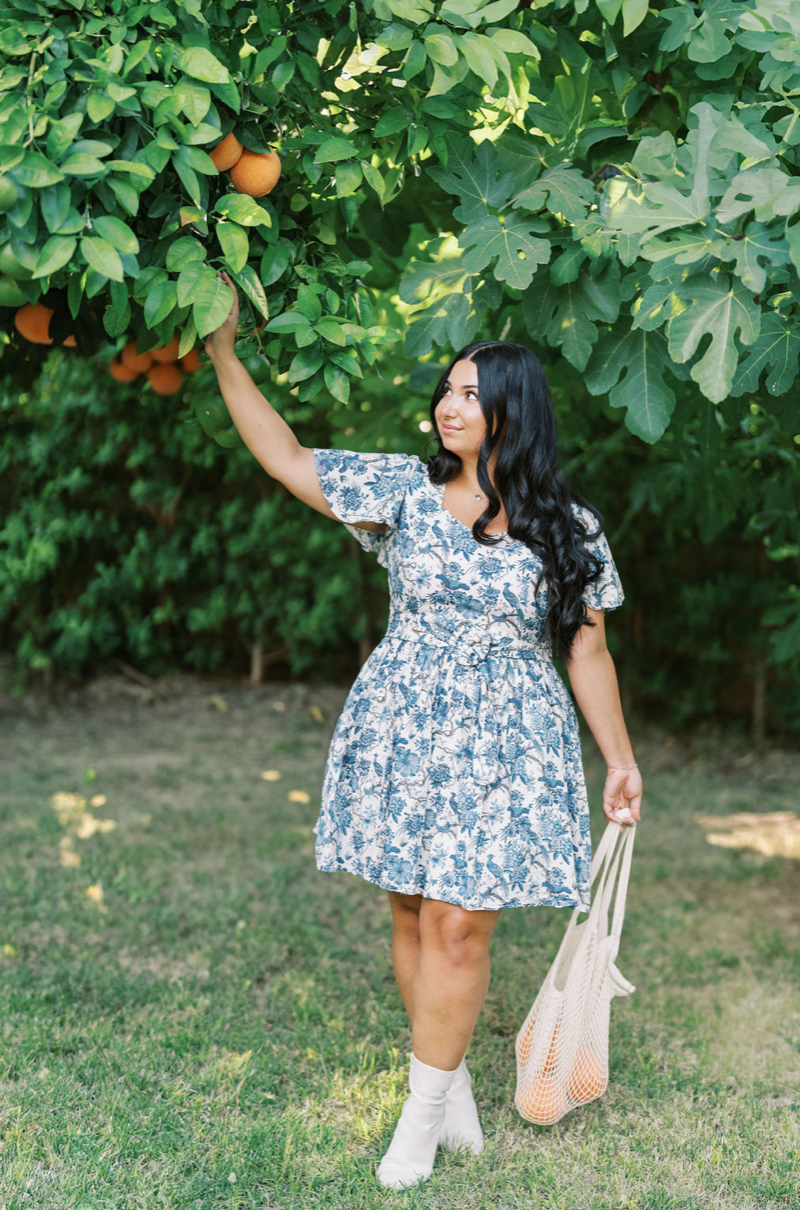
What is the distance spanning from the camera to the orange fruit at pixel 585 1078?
225 cm

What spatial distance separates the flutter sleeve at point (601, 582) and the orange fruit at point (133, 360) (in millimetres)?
1265

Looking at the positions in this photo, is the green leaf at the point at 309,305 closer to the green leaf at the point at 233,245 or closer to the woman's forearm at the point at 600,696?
the green leaf at the point at 233,245

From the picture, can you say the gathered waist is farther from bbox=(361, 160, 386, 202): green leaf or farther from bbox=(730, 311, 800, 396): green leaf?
bbox=(361, 160, 386, 202): green leaf

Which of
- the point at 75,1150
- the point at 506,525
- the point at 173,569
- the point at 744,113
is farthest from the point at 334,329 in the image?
the point at 173,569

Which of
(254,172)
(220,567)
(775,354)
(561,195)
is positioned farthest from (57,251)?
(220,567)

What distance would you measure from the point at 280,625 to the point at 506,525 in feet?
15.8

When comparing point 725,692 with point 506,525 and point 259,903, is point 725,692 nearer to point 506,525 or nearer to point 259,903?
point 259,903

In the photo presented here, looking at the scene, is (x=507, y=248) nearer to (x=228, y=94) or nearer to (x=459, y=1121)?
(x=228, y=94)

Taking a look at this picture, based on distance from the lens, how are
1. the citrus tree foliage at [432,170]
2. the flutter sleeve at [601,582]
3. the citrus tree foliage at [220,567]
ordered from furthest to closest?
the citrus tree foliage at [220,567] → the flutter sleeve at [601,582] → the citrus tree foliage at [432,170]

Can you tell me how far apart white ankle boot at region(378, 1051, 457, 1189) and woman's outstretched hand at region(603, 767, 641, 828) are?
59 cm

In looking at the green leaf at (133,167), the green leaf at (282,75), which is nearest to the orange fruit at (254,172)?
the green leaf at (282,75)

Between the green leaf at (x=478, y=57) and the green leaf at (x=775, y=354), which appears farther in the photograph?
the green leaf at (x=775, y=354)

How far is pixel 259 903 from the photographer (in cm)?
385

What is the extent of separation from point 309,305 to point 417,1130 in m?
1.56
